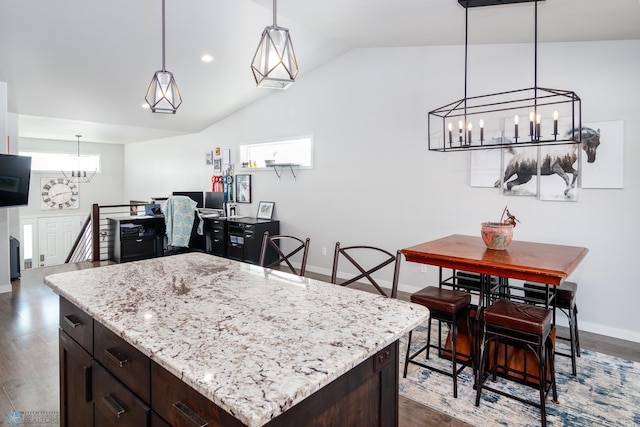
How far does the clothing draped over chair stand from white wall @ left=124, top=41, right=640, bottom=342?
1.05 meters

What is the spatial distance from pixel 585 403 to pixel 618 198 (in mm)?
1910

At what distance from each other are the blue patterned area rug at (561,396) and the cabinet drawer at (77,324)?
6.26 ft

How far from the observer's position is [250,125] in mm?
6445

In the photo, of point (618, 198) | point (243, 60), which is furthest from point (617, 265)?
point (243, 60)

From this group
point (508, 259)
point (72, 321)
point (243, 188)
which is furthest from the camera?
point (243, 188)

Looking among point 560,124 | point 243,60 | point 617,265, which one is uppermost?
point 243,60

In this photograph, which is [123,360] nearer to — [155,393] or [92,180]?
[155,393]

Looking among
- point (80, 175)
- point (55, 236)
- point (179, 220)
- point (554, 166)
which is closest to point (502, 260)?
point (554, 166)

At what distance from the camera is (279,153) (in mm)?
6242

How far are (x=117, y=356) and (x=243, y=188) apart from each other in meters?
5.48

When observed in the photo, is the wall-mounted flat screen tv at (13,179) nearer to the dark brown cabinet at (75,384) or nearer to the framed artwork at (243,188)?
the framed artwork at (243,188)

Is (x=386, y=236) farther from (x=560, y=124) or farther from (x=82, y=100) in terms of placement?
(x=82, y=100)

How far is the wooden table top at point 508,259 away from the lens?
2.27 metres

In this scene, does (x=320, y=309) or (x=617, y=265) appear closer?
(x=320, y=309)
